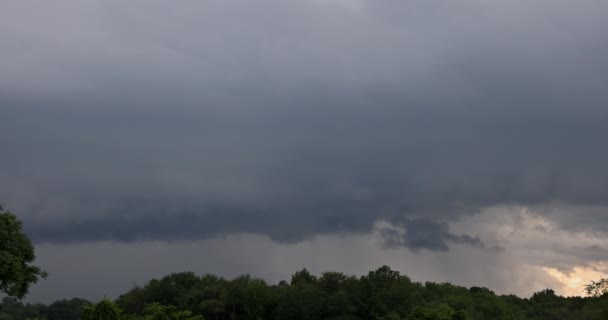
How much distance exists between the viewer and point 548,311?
142500mm

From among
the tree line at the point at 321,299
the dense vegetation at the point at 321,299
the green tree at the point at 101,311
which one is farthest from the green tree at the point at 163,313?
the dense vegetation at the point at 321,299

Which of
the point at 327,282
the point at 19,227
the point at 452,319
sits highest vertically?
the point at 327,282

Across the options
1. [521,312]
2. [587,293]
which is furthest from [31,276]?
[521,312]

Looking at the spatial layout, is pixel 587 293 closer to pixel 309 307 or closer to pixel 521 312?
pixel 309 307

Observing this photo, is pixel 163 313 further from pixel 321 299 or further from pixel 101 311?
pixel 321 299

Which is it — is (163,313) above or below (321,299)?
below

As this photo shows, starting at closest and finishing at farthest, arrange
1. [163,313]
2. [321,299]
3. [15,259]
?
[15,259]
[163,313]
[321,299]

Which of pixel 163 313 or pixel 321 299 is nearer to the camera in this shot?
pixel 163 313

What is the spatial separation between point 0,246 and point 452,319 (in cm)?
3935

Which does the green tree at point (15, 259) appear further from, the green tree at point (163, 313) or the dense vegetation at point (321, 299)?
the dense vegetation at point (321, 299)

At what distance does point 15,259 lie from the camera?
169 ft

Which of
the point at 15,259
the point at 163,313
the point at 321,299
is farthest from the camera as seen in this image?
the point at 321,299

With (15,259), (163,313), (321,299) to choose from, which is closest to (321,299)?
(321,299)

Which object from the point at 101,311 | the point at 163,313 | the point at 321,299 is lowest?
the point at 101,311
